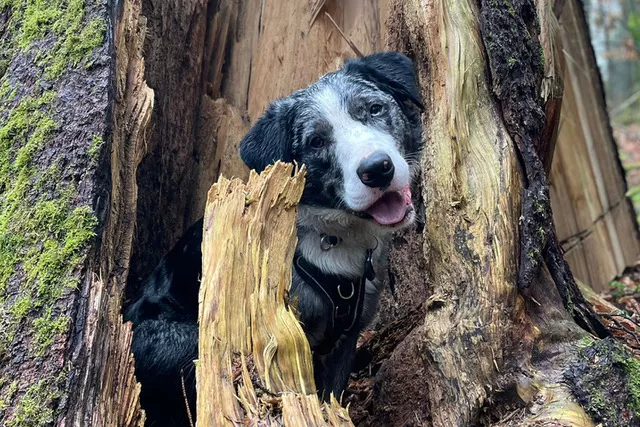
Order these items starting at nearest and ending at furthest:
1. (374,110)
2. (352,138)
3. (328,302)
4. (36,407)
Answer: (36,407) < (352,138) < (328,302) < (374,110)

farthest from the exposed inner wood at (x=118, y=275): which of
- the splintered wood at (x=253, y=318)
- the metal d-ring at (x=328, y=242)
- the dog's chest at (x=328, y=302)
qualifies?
the metal d-ring at (x=328, y=242)

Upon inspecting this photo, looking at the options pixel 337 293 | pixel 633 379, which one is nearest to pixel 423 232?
pixel 337 293

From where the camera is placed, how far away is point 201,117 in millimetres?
5742

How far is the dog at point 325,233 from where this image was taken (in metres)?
4.37

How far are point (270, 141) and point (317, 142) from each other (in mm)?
371

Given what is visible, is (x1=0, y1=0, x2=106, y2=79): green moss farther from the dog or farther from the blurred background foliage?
the blurred background foliage

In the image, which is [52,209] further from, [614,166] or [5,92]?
[614,166]

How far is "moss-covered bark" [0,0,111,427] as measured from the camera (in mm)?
3191

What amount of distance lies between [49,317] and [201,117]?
9.18 feet

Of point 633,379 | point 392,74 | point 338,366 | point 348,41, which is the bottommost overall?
point 633,379

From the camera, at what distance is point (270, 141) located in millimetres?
4742

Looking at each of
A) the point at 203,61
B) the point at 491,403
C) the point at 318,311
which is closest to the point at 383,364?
the point at 318,311

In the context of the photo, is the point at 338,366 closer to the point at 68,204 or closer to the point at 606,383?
the point at 606,383

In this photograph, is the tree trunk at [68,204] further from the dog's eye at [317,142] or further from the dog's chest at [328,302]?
the dog's chest at [328,302]
